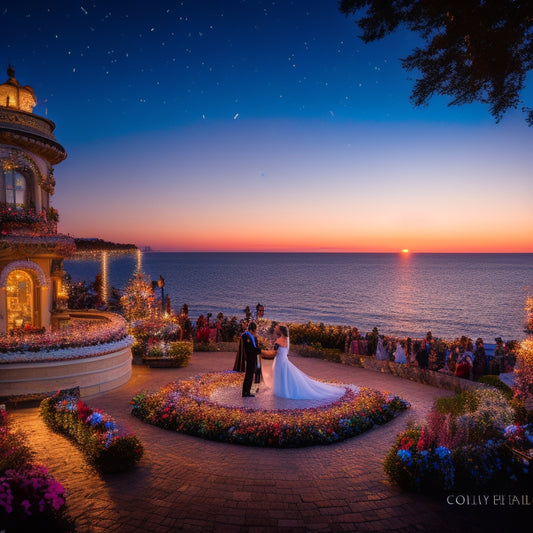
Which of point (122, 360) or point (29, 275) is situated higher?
point (29, 275)

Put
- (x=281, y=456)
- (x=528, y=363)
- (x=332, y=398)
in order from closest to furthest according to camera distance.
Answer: (x=281, y=456) → (x=528, y=363) → (x=332, y=398)

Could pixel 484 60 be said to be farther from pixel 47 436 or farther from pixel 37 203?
pixel 37 203

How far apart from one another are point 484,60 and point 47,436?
38.1 ft

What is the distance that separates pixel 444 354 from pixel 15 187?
65.1 ft

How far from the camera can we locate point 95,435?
7770mm

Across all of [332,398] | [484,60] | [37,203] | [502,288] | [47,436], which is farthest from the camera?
[502,288]

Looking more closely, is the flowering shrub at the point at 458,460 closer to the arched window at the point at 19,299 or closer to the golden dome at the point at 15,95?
the arched window at the point at 19,299

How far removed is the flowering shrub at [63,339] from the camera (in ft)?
39.5

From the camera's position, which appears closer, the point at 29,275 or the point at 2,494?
the point at 2,494

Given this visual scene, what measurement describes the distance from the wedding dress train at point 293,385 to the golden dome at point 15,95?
46.9ft

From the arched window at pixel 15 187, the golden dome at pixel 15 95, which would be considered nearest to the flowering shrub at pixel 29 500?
the arched window at pixel 15 187

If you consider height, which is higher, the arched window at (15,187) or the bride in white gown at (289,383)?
the arched window at (15,187)

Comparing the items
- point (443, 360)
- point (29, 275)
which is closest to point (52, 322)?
point (29, 275)

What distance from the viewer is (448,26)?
5.26 m
